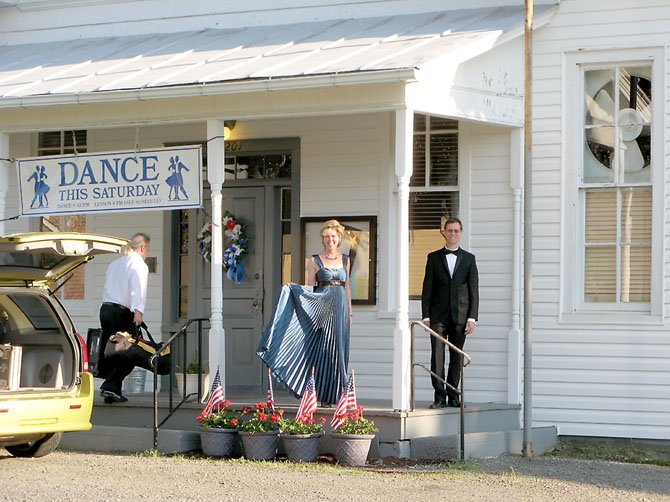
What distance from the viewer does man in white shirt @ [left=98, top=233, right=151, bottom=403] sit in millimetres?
12383

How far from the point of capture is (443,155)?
13.3 metres

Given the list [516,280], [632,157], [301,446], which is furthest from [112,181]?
[632,157]

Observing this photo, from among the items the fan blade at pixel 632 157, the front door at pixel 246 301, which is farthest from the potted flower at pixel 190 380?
the fan blade at pixel 632 157

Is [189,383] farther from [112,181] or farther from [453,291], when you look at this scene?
[453,291]

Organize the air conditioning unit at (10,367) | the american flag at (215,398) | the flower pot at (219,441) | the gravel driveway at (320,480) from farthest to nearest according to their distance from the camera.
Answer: the american flag at (215,398), the flower pot at (219,441), the air conditioning unit at (10,367), the gravel driveway at (320,480)

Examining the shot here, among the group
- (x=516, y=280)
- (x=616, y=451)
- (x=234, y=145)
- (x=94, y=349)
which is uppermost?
(x=234, y=145)

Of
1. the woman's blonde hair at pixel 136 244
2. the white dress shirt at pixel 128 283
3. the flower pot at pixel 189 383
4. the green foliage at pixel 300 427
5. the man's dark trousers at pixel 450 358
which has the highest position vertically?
the woman's blonde hair at pixel 136 244

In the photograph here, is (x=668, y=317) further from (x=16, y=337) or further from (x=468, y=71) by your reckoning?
(x=16, y=337)

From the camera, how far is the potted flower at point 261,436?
36.4 ft

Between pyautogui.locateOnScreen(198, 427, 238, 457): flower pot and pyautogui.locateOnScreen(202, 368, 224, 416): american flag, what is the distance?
0.71 feet

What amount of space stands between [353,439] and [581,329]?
290cm

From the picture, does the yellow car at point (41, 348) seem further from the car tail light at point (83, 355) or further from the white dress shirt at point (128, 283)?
the white dress shirt at point (128, 283)

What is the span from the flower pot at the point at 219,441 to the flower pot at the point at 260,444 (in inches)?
8.1

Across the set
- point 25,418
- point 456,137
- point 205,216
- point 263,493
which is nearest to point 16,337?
point 25,418
